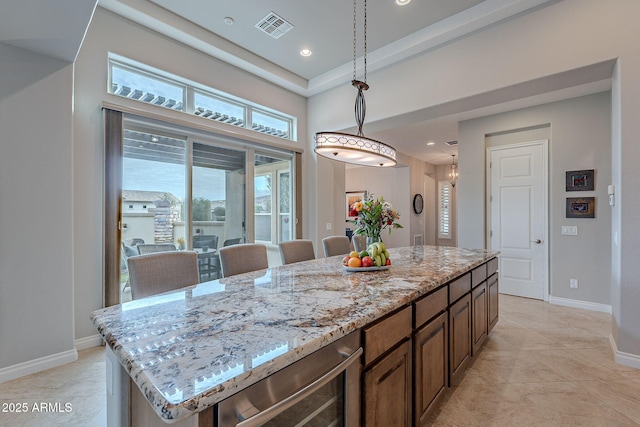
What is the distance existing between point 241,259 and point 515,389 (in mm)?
2374

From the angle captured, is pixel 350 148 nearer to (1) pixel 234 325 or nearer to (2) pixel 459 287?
(2) pixel 459 287

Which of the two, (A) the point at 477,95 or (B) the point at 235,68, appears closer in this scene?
(A) the point at 477,95

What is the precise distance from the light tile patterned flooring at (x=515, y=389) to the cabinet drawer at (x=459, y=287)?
744mm

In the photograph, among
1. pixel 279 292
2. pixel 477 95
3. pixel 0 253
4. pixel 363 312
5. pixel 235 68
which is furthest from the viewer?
pixel 235 68

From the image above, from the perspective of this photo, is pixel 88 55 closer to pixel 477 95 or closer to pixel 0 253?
pixel 0 253

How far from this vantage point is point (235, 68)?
403 cm

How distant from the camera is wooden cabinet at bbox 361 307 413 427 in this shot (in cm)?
119

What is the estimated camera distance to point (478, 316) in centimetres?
248

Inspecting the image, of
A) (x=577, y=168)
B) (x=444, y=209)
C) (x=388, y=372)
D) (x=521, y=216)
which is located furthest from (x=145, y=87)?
(x=444, y=209)

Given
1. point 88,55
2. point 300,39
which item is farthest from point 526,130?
point 88,55

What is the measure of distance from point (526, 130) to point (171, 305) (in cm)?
537

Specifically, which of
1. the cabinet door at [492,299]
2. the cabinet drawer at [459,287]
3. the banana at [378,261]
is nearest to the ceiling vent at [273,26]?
the banana at [378,261]

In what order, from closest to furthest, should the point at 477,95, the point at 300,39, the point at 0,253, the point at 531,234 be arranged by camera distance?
1. the point at 0,253
2. the point at 477,95
3. the point at 300,39
4. the point at 531,234

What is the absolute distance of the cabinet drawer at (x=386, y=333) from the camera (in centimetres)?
119
